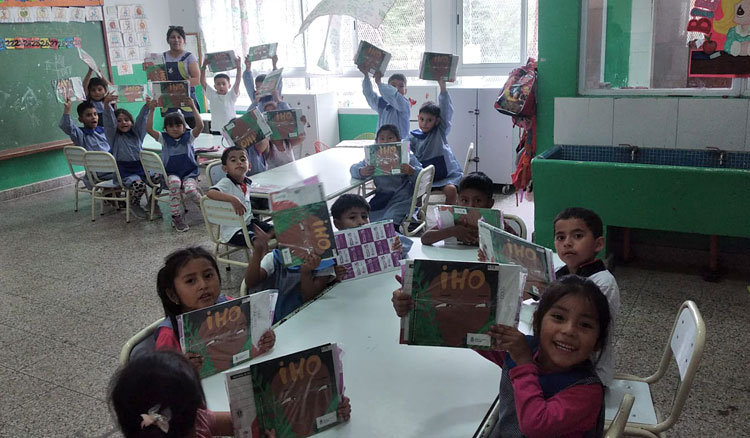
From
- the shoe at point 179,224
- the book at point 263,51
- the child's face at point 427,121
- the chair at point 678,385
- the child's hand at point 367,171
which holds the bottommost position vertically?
the shoe at point 179,224

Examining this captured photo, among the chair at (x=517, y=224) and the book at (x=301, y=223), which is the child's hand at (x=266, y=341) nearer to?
the book at (x=301, y=223)

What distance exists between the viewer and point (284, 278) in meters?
2.50

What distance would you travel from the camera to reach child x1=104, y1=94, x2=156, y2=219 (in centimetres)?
593

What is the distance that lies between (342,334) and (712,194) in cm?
268

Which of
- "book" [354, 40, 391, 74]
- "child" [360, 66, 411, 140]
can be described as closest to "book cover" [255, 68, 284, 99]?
"child" [360, 66, 411, 140]

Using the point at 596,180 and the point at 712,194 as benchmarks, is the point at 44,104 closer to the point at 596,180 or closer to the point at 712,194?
the point at 596,180

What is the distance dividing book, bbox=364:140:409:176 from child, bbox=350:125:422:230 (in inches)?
6.0

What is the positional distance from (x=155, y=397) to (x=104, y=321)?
2.91 metres

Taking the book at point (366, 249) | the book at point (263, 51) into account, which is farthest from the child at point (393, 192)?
the book at point (263, 51)

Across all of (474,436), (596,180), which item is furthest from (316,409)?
(596,180)

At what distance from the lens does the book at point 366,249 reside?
2.41 metres

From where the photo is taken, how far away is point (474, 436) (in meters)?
1.48

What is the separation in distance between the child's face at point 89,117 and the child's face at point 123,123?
16.2 inches

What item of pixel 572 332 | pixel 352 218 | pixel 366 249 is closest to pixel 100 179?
pixel 352 218
